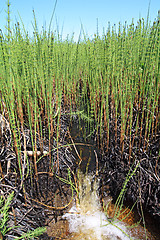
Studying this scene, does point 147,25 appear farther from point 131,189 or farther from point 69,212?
point 69,212

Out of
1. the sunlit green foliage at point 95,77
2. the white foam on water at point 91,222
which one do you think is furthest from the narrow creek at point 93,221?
the sunlit green foliage at point 95,77

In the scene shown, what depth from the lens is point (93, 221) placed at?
47.5 inches

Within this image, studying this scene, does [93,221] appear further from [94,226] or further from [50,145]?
[50,145]

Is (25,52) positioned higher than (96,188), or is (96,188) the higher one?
(25,52)

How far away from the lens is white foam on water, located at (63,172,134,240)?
112 centimetres

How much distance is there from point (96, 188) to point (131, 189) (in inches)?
11.1

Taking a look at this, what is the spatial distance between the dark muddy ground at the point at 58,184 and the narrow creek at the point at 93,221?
0.05 meters

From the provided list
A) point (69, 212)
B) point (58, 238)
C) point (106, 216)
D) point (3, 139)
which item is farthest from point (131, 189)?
A: point (3, 139)

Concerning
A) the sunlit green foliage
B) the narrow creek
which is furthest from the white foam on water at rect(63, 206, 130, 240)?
the sunlit green foliage

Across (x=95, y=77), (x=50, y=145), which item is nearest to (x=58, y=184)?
(x=50, y=145)

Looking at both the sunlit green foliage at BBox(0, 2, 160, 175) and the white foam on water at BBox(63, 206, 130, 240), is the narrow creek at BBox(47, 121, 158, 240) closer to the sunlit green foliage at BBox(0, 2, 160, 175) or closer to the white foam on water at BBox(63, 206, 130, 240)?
the white foam on water at BBox(63, 206, 130, 240)

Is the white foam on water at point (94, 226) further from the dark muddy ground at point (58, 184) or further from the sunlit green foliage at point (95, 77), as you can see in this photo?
the sunlit green foliage at point (95, 77)

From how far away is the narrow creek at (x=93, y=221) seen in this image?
111 centimetres

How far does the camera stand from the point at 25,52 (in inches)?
45.0
